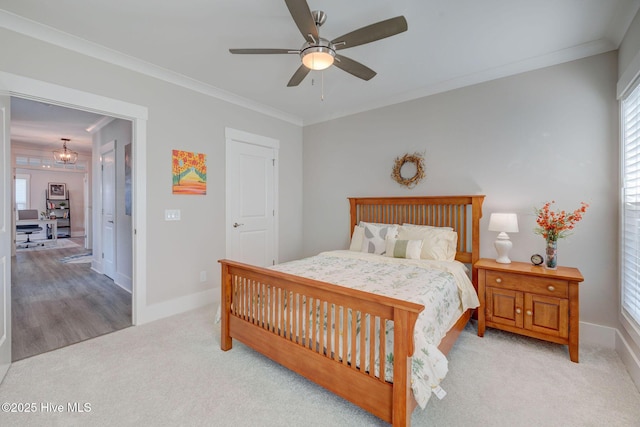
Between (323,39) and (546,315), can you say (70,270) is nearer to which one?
(323,39)

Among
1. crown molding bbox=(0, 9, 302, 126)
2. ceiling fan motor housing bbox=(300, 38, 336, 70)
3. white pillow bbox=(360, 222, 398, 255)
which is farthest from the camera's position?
white pillow bbox=(360, 222, 398, 255)

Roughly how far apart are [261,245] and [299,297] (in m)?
2.51

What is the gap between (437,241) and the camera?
307 centimetres

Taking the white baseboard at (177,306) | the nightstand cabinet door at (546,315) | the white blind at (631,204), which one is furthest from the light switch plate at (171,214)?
the white blind at (631,204)

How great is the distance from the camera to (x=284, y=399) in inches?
72.7

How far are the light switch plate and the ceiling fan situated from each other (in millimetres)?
1999

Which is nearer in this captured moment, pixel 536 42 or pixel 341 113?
pixel 536 42

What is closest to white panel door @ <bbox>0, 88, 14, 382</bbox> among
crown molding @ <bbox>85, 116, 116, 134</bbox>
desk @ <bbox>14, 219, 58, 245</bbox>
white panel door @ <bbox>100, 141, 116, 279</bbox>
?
white panel door @ <bbox>100, 141, 116, 279</bbox>

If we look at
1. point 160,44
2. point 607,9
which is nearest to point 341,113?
point 160,44

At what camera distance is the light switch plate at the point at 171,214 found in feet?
10.5

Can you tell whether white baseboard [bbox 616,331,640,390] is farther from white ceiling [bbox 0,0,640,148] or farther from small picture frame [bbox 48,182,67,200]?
small picture frame [bbox 48,182,67,200]

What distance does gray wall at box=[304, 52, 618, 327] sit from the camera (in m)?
2.56

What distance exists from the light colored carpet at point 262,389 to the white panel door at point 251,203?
1665 millimetres

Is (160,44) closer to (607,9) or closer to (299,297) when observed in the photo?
(299,297)
